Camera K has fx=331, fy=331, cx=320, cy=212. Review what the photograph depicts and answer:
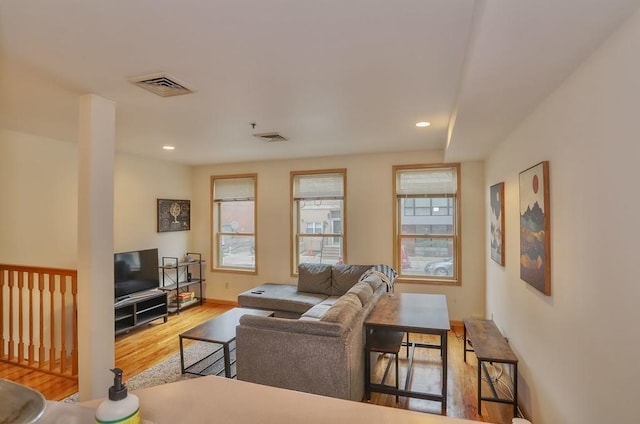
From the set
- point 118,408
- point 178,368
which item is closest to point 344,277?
point 178,368

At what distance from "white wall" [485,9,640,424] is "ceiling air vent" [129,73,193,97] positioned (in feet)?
7.92

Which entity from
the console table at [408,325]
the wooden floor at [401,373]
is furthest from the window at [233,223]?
the console table at [408,325]

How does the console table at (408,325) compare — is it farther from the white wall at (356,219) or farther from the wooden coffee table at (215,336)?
the white wall at (356,219)

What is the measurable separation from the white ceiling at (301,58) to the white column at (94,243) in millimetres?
285

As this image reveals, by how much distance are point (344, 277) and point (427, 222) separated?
146cm

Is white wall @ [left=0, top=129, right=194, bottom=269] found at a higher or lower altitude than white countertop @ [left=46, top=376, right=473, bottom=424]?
higher

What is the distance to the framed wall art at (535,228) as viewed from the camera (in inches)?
80.7

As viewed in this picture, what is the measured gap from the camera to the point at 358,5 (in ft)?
4.90

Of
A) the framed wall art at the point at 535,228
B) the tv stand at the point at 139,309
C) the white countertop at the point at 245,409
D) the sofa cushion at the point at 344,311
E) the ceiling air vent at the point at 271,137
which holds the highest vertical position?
the ceiling air vent at the point at 271,137

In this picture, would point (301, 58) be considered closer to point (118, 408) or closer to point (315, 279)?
point (118, 408)

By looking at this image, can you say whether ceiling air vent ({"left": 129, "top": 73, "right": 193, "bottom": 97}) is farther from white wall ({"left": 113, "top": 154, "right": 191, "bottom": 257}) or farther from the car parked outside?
the car parked outside

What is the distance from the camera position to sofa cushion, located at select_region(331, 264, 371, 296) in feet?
15.1

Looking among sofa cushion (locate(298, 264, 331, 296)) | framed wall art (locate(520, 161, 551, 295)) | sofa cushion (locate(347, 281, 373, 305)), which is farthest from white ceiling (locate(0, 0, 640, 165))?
sofa cushion (locate(298, 264, 331, 296))

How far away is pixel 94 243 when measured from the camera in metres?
2.53
